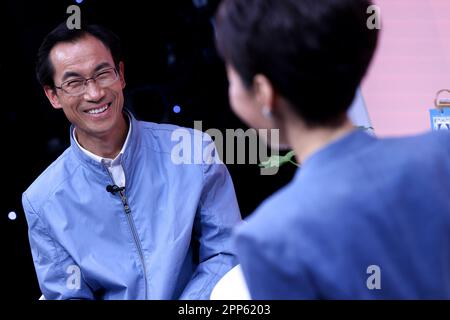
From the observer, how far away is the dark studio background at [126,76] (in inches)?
98.3

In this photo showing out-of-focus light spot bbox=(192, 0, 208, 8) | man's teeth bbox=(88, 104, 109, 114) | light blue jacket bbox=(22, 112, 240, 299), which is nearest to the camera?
light blue jacket bbox=(22, 112, 240, 299)

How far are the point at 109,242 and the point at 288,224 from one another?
46.7 inches

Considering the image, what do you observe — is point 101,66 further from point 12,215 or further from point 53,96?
point 12,215

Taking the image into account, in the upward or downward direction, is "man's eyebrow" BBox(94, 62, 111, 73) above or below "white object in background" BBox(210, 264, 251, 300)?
above

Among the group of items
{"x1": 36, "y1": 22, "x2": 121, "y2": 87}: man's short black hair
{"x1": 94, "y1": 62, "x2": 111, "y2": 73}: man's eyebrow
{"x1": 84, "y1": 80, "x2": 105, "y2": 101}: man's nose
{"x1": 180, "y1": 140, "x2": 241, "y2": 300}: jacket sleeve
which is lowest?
{"x1": 180, "y1": 140, "x2": 241, "y2": 300}: jacket sleeve

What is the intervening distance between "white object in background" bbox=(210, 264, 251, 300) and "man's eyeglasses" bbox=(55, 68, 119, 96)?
780 millimetres

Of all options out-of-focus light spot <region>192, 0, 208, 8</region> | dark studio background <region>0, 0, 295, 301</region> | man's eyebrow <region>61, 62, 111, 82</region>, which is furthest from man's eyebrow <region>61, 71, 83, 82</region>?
out-of-focus light spot <region>192, 0, 208, 8</region>

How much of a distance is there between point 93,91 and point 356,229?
1333 millimetres

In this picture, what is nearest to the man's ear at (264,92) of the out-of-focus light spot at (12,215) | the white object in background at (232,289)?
the white object in background at (232,289)

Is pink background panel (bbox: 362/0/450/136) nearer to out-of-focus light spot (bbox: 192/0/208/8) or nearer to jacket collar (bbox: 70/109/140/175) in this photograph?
out-of-focus light spot (bbox: 192/0/208/8)

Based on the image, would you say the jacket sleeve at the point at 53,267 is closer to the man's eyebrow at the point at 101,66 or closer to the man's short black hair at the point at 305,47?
the man's eyebrow at the point at 101,66

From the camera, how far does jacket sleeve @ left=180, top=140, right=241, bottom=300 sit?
199 centimetres

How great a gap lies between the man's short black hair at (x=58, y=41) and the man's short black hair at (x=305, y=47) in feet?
4.10

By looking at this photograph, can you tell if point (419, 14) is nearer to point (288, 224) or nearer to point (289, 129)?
point (289, 129)
